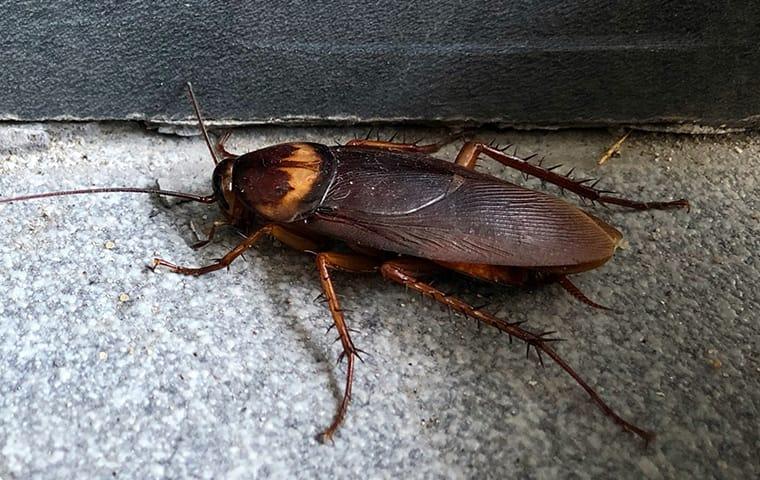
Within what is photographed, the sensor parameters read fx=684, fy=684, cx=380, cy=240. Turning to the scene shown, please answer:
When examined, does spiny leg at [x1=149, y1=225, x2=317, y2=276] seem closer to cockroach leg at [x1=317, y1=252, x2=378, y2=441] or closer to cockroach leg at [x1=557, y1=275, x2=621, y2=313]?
cockroach leg at [x1=317, y1=252, x2=378, y2=441]

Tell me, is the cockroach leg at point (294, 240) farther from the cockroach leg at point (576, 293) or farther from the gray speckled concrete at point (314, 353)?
the cockroach leg at point (576, 293)

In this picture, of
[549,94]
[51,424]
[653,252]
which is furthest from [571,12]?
[51,424]

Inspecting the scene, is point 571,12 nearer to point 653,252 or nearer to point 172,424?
point 653,252

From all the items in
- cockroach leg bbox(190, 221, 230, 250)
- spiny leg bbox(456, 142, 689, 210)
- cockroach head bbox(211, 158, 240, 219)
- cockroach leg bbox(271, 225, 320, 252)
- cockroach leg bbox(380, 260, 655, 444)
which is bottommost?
cockroach leg bbox(190, 221, 230, 250)

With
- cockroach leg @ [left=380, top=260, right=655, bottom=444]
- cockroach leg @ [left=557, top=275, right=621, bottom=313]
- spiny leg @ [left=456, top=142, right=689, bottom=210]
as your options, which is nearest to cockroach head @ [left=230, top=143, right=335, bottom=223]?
cockroach leg @ [left=380, top=260, right=655, bottom=444]

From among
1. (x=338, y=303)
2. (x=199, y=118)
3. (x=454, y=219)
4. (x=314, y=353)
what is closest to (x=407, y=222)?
(x=454, y=219)

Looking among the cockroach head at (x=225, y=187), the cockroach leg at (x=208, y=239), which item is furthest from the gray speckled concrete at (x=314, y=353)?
the cockroach head at (x=225, y=187)
